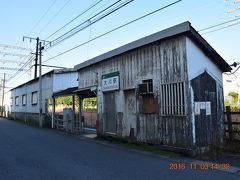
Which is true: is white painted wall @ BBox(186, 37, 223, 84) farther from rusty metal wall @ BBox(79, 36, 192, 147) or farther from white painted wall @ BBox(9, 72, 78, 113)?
white painted wall @ BBox(9, 72, 78, 113)

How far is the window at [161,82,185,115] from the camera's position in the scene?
32.1ft

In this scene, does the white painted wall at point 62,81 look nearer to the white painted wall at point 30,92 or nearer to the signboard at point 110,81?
the white painted wall at point 30,92

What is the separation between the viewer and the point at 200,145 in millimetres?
9672

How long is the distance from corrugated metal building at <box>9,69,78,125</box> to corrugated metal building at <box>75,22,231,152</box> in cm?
1239

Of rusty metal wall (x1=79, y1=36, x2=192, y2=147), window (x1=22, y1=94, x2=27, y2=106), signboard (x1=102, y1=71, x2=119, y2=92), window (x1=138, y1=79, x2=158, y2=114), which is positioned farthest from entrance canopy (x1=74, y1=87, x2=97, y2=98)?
window (x1=22, y1=94, x2=27, y2=106)

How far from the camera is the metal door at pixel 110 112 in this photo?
44.9 feet

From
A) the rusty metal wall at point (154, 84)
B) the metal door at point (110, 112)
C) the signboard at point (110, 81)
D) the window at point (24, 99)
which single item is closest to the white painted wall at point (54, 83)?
the window at point (24, 99)

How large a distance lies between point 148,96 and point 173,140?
2364 millimetres

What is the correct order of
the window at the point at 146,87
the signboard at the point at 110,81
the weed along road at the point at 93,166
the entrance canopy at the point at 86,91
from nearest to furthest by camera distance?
1. the weed along road at the point at 93,166
2. the window at the point at 146,87
3. the signboard at the point at 110,81
4. the entrance canopy at the point at 86,91

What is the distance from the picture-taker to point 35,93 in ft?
100

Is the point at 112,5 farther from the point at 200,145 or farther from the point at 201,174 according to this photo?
the point at 201,174

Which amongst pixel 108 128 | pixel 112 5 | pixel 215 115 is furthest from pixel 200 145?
pixel 112 5
